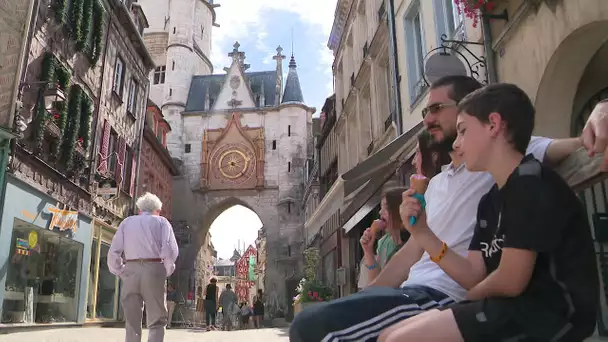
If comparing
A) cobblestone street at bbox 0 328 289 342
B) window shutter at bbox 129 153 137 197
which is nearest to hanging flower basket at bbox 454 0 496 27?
cobblestone street at bbox 0 328 289 342

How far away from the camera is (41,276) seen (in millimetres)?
10023

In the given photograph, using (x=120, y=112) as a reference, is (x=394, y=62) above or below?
below

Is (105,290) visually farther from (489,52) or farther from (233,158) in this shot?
(233,158)

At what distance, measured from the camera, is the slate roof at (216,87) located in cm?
3272

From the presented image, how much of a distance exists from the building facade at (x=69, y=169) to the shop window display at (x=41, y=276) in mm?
21

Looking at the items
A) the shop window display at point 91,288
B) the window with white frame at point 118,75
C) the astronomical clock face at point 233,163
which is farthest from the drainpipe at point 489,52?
the astronomical clock face at point 233,163

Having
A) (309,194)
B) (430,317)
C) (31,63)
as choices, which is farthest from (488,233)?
(309,194)

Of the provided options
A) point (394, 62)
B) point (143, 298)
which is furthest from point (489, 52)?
point (143, 298)

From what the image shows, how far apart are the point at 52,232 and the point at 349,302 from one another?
10.7 metres

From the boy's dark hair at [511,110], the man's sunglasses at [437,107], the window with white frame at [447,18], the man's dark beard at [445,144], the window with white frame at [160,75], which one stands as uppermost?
the window with white frame at [160,75]

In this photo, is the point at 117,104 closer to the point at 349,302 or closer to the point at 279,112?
the point at 349,302

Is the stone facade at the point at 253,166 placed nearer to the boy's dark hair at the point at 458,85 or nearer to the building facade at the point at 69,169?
the building facade at the point at 69,169

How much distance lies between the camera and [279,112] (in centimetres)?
3177

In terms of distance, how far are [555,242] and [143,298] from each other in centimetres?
438
